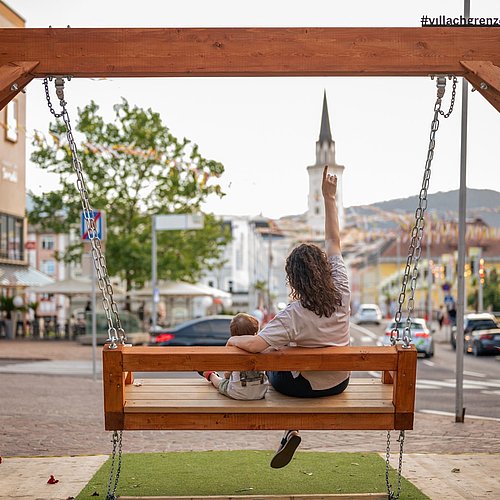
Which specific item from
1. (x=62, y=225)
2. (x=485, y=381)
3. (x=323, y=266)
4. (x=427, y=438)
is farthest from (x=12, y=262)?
Answer: (x=323, y=266)

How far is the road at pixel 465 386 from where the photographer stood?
1593 cm

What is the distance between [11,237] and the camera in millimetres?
52219

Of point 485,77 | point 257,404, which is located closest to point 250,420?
point 257,404

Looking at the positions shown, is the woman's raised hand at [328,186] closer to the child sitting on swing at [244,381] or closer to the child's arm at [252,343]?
the child sitting on swing at [244,381]

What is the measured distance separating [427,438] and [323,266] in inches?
219

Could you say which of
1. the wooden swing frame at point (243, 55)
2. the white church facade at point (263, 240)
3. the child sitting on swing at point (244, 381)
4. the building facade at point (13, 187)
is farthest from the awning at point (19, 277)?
the child sitting on swing at point (244, 381)

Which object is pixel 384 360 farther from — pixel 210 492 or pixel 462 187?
pixel 462 187

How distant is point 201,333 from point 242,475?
58.1 feet

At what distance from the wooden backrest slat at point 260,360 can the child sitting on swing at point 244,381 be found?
1.36ft

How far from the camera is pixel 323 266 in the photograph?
672 cm

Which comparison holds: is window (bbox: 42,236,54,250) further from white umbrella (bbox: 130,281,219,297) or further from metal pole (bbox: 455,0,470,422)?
metal pole (bbox: 455,0,470,422)

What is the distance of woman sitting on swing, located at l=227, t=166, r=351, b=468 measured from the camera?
6.64m

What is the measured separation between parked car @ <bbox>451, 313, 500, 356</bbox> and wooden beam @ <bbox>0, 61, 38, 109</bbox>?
2817 cm

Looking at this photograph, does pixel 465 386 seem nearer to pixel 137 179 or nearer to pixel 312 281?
pixel 312 281
